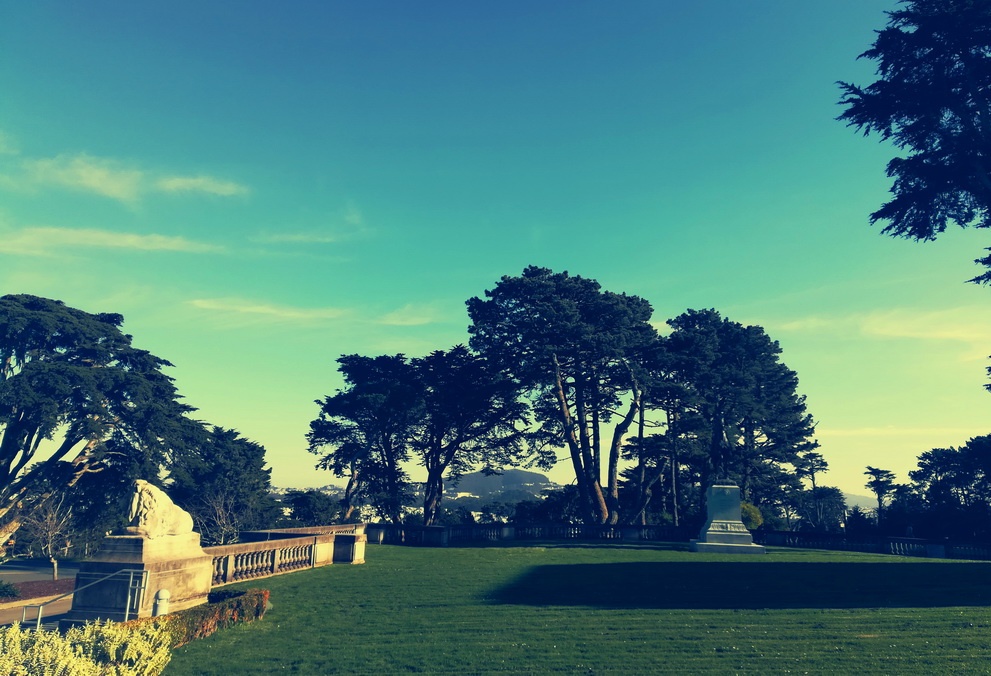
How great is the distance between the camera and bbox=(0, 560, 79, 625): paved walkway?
1583 cm

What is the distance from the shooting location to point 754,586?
16.8 m

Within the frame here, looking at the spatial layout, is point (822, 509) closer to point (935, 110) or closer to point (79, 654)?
point (935, 110)

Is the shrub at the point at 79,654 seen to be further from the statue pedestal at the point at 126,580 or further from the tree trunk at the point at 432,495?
the tree trunk at the point at 432,495

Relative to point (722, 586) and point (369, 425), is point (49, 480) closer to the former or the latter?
point (369, 425)

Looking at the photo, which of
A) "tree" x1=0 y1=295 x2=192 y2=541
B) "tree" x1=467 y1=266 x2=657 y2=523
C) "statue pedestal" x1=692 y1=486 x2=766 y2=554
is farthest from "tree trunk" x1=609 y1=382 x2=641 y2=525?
"tree" x1=0 y1=295 x2=192 y2=541

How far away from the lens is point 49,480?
111 feet

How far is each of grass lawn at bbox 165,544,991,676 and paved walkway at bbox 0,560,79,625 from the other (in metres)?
5.24

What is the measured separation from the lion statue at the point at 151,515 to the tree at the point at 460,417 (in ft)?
96.9

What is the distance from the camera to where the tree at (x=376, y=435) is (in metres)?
44.9

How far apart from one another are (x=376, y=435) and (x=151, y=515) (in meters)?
32.7

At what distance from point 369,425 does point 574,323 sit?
60.2 feet

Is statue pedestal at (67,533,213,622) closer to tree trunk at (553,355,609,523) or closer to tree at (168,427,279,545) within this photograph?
tree at (168,427,279,545)

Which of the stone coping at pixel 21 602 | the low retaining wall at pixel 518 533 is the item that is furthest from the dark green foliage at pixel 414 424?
the stone coping at pixel 21 602

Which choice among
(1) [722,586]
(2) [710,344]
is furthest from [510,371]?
(1) [722,586]
